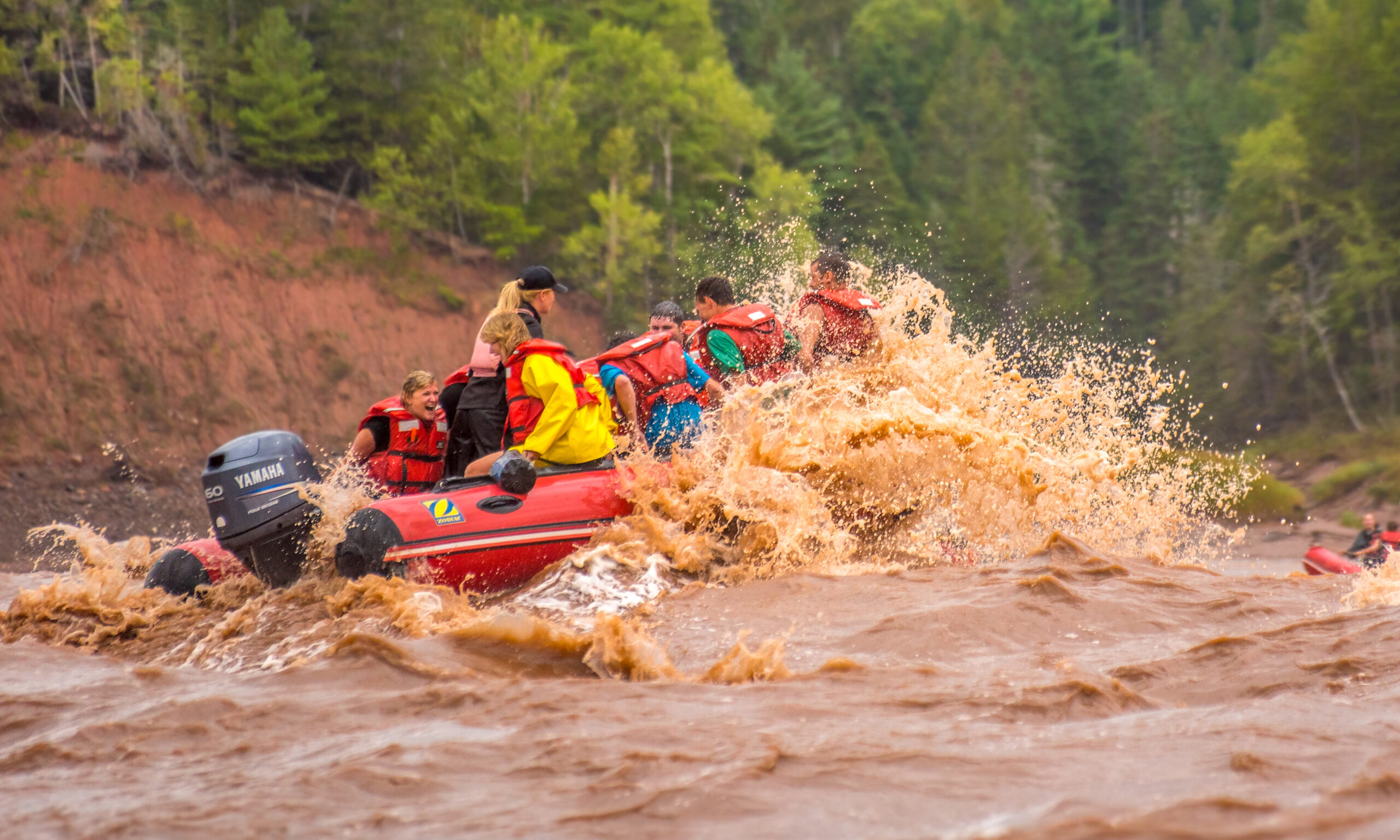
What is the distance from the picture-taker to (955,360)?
8867 mm

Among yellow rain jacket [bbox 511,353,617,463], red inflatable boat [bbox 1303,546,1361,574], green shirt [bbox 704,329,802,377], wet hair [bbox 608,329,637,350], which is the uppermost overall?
wet hair [bbox 608,329,637,350]

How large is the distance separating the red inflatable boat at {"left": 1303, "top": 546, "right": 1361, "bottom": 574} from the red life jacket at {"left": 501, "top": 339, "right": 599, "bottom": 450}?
980 centimetres

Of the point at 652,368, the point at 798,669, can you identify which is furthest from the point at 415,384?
the point at 798,669

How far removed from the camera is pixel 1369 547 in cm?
1425

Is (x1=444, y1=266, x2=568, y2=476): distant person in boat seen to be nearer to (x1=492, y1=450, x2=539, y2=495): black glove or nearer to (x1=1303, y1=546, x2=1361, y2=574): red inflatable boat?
(x1=492, y1=450, x2=539, y2=495): black glove

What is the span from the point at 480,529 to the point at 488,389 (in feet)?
3.23

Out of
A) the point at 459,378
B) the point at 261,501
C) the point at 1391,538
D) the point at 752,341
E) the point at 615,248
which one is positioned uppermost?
the point at 615,248

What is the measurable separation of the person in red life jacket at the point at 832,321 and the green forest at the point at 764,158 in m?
11.7

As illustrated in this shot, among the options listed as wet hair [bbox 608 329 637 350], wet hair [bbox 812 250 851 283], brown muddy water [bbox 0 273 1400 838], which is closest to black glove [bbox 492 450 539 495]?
brown muddy water [bbox 0 273 1400 838]

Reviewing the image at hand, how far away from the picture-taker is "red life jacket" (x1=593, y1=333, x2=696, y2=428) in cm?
774

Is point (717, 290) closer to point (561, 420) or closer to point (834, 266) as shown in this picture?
point (834, 266)

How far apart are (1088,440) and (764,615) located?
361 centimetres

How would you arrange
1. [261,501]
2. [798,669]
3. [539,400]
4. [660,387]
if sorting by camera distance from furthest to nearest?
[660,387], [539,400], [261,501], [798,669]

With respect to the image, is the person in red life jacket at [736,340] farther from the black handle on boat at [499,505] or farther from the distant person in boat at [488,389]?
the black handle on boat at [499,505]
